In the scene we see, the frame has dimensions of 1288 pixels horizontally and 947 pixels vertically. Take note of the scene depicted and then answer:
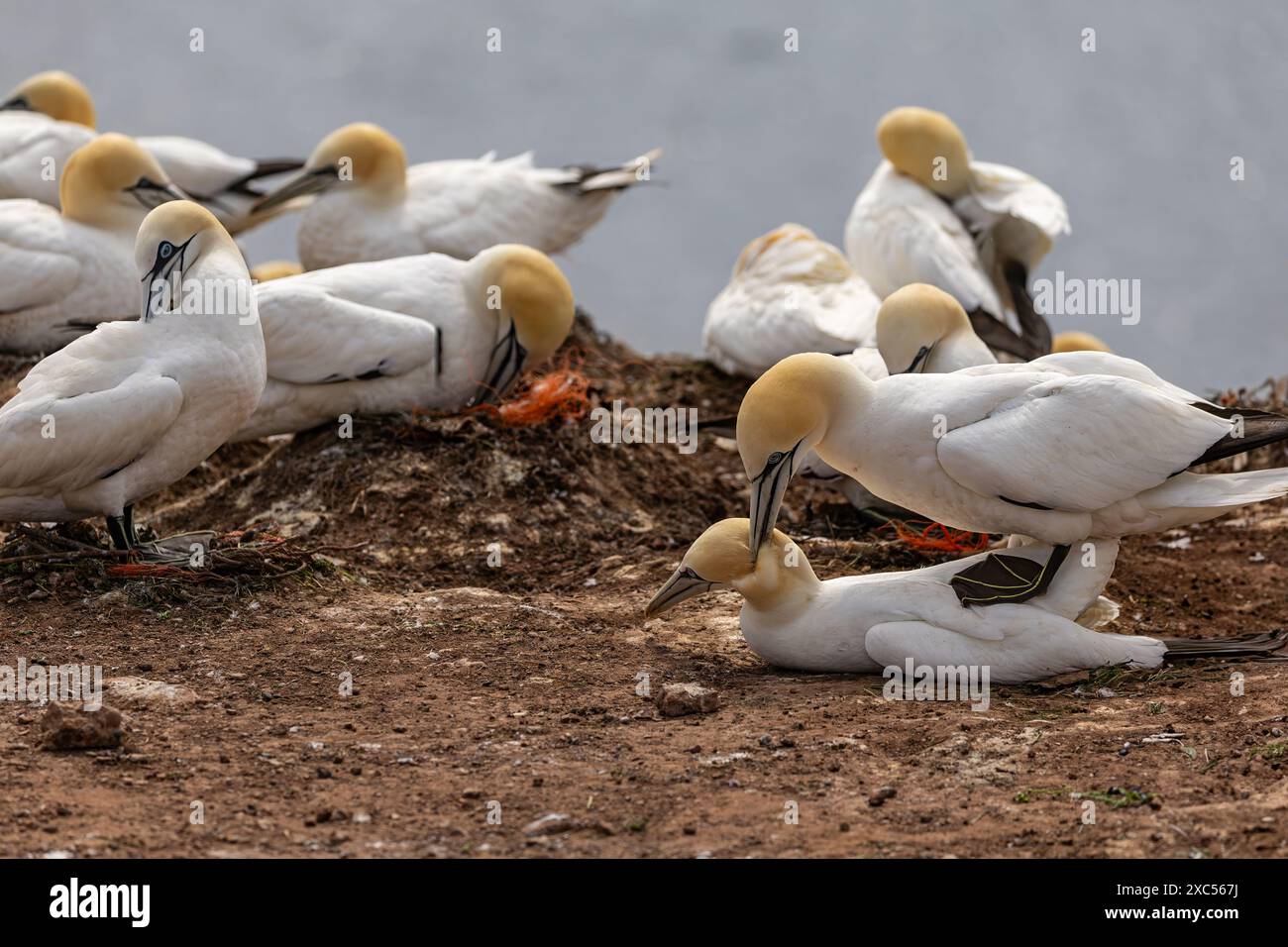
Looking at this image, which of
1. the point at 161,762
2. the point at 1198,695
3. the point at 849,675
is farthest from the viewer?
the point at 849,675

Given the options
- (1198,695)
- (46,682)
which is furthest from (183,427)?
(1198,695)

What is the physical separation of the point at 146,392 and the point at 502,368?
264 centimetres

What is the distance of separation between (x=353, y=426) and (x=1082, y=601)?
13.1ft

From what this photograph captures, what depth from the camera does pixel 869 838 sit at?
457cm

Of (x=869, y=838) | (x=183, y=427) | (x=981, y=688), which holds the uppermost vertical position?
(x=183, y=427)

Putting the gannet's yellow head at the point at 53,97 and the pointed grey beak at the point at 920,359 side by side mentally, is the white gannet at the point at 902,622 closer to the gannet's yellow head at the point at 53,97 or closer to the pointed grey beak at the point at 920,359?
the pointed grey beak at the point at 920,359

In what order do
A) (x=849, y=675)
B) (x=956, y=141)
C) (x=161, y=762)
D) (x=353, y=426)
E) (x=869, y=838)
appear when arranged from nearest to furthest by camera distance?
(x=869, y=838) < (x=161, y=762) < (x=849, y=675) < (x=353, y=426) < (x=956, y=141)

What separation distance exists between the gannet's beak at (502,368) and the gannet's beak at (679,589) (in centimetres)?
293

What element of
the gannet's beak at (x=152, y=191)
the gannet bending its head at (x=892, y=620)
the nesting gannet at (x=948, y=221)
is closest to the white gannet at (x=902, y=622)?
the gannet bending its head at (x=892, y=620)

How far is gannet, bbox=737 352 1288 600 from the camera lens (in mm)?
6109

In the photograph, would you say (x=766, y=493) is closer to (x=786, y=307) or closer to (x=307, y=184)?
(x=786, y=307)

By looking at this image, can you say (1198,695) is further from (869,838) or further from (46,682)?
(46,682)

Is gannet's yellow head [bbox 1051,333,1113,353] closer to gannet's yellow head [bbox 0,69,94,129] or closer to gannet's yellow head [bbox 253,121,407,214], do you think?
gannet's yellow head [bbox 253,121,407,214]

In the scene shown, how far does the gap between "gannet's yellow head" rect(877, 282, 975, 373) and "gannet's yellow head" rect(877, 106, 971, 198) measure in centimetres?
322
